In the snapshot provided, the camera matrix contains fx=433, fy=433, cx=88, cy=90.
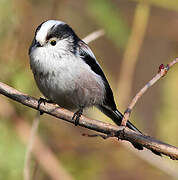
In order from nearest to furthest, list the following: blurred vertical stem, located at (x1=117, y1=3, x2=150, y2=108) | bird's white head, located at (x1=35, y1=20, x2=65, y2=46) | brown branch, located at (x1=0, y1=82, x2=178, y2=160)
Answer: brown branch, located at (x1=0, y1=82, x2=178, y2=160) → bird's white head, located at (x1=35, y1=20, x2=65, y2=46) → blurred vertical stem, located at (x1=117, y1=3, x2=150, y2=108)

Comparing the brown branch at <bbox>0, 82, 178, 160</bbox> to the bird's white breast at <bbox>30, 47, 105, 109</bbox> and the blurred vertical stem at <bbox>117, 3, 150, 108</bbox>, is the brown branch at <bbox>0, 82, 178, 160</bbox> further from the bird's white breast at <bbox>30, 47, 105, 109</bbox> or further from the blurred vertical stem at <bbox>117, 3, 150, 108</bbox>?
the blurred vertical stem at <bbox>117, 3, 150, 108</bbox>

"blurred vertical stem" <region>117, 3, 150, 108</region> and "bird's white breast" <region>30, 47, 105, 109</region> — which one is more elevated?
"blurred vertical stem" <region>117, 3, 150, 108</region>

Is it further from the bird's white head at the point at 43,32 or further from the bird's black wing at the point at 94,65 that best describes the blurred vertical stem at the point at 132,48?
the bird's white head at the point at 43,32

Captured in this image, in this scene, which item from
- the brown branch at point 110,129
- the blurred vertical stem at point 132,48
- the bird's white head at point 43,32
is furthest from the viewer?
the blurred vertical stem at point 132,48

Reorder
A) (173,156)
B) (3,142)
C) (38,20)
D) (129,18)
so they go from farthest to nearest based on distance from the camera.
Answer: (129,18), (38,20), (3,142), (173,156)

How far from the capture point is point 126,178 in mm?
3885

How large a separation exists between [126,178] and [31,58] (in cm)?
152

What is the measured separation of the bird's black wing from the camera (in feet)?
10.5

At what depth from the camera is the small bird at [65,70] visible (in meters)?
2.95

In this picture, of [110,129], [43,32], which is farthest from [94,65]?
[110,129]

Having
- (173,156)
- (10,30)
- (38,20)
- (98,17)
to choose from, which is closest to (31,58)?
(10,30)

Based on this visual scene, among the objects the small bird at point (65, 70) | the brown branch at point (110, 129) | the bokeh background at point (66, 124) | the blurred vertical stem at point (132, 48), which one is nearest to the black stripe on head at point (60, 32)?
the small bird at point (65, 70)

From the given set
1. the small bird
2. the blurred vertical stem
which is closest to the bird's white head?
the small bird

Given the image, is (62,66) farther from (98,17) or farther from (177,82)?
(177,82)
